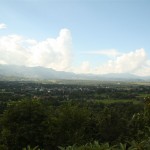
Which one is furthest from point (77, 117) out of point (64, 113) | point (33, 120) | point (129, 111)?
point (129, 111)

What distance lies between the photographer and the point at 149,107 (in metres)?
50.7

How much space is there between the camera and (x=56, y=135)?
46938 mm

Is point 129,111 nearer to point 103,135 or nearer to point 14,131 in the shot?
point 103,135

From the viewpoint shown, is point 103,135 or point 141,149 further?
point 103,135

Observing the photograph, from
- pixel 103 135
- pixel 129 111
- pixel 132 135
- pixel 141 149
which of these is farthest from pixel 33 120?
pixel 129 111

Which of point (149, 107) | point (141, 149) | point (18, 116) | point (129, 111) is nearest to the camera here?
point (141, 149)

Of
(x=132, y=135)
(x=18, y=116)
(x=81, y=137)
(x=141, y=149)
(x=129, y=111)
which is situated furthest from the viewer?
(x=129, y=111)

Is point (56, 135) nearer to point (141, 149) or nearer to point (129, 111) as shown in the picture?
point (141, 149)

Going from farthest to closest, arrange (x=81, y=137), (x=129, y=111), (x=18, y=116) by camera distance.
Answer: (x=129, y=111)
(x=18, y=116)
(x=81, y=137)

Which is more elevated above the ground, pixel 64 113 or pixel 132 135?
pixel 64 113

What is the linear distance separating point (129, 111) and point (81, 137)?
159ft

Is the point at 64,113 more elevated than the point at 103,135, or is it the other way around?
the point at 64,113

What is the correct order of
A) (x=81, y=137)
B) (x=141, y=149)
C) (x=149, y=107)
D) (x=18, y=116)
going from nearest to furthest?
1. (x=141, y=149)
2. (x=81, y=137)
3. (x=18, y=116)
4. (x=149, y=107)

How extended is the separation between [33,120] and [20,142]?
3.88m
